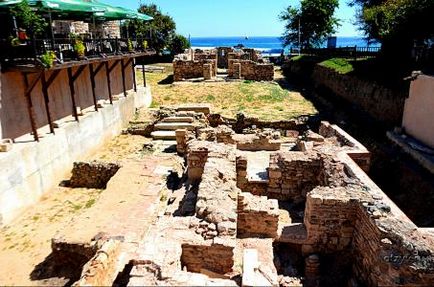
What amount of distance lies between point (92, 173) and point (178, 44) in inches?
1403

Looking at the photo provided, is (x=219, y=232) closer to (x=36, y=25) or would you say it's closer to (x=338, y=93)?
(x=36, y=25)

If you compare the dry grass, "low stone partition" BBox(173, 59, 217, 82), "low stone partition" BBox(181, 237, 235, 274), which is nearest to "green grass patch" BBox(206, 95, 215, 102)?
the dry grass

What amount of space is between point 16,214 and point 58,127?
13.0ft

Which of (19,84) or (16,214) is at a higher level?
(19,84)

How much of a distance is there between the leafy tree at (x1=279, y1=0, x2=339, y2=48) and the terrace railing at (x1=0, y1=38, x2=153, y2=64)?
28.6 m

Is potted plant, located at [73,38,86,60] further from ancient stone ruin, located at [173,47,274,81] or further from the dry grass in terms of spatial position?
ancient stone ruin, located at [173,47,274,81]

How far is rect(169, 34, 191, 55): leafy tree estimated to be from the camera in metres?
44.9

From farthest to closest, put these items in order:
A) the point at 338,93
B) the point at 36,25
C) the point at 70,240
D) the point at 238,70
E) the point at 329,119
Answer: the point at 238,70 < the point at 338,93 < the point at 329,119 < the point at 36,25 < the point at 70,240

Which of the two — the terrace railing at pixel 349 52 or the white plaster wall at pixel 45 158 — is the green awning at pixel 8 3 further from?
the terrace railing at pixel 349 52

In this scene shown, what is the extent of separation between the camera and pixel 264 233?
326 inches

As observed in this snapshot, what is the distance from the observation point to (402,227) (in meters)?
6.54

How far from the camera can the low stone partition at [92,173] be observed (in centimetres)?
1221

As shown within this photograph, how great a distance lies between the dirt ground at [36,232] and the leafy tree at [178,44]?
3600 centimetres

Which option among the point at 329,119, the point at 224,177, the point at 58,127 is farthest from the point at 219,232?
the point at 329,119
